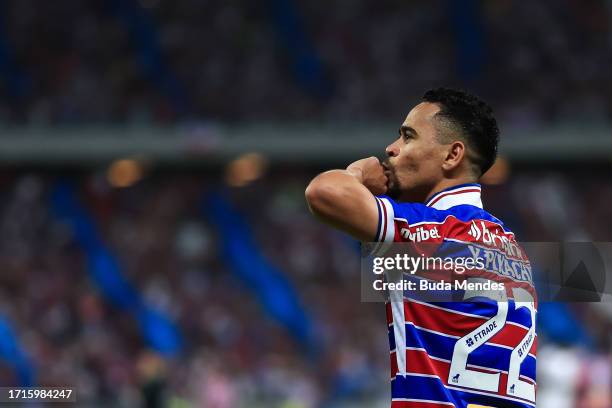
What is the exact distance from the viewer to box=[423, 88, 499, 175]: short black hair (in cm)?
317

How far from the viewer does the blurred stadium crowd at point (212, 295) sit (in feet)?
48.1

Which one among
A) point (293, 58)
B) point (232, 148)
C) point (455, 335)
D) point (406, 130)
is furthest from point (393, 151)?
point (293, 58)

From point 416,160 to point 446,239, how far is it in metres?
0.29

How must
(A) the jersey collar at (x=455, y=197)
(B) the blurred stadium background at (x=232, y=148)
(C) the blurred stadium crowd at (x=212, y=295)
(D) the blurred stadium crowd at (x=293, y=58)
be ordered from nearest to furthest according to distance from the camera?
(A) the jersey collar at (x=455, y=197) < (C) the blurred stadium crowd at (x=212, y=295) < (B) the blurred stadium background at (x=232, y=148) < (D) the blurred stadium crowd at (x=293, y=58)

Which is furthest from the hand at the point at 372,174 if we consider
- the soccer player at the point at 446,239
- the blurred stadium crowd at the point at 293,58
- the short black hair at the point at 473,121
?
the blurred stadium crowd at the point at 293,58

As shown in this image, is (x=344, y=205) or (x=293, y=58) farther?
(x=293, y=58)

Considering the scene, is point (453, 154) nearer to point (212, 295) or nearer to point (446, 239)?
point (446, 239)

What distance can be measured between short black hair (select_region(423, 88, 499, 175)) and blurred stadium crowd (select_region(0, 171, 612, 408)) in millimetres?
9483

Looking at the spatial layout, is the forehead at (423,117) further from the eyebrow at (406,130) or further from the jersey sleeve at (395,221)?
the jersey sleeve at (395,221)

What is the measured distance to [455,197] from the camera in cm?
312

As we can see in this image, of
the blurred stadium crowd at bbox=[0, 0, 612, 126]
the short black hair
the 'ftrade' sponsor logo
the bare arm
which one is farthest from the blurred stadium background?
the bare arm

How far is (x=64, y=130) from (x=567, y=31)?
8.39 meters

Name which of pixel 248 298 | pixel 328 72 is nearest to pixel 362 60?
pixel 328 72

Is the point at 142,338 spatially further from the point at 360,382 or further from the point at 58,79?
the point at 58,79
